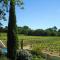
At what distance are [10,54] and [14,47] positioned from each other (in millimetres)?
550

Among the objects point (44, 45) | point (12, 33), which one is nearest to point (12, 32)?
point (12, 33)

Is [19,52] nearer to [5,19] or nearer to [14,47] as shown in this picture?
[14,47]

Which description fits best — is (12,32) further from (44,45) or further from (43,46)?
(44,45)

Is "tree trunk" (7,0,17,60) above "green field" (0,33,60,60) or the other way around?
above

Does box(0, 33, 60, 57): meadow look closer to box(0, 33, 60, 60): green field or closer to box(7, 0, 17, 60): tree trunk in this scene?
box(0, 33, 60, 60): green field

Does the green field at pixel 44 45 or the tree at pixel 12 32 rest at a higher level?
the tree at pixel 12 32

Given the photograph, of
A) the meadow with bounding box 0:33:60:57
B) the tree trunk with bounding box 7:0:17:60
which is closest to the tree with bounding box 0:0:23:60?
the tree trunk with bounding box 7:0:17:60

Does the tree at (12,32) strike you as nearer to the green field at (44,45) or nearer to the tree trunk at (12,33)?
the tree trunk at (12,33)

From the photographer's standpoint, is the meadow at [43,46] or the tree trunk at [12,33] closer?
the tree trunk at [12,33]

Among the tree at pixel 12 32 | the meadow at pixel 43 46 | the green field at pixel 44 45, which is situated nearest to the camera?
the tree at pixel 12 32

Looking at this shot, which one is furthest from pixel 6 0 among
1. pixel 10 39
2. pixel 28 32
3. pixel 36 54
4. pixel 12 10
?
pixel 28 32

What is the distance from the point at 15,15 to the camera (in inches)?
703

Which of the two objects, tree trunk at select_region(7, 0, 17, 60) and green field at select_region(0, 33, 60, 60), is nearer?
tree trunk at select_region(7, 0, 17, 60)

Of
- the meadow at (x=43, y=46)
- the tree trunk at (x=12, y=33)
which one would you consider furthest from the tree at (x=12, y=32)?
the meadow at (x=43, y=46)
